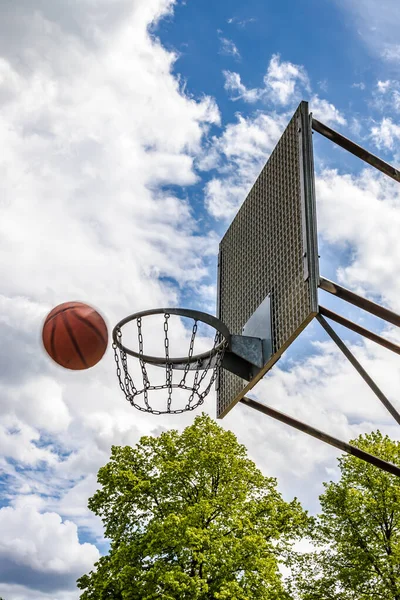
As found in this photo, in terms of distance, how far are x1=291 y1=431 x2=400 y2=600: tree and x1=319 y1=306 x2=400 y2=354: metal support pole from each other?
10.1 metres

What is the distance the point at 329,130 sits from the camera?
7039 mm

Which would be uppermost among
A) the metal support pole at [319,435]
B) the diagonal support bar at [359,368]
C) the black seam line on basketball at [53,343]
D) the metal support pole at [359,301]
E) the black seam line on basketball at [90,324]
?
the metal support pole at [359,301]

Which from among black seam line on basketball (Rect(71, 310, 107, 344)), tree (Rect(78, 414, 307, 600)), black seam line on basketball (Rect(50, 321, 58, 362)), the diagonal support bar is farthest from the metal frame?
tree (Rect(78, 414, 307, 600))

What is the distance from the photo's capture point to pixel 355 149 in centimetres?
739

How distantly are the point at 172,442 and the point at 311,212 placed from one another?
44.1 feet

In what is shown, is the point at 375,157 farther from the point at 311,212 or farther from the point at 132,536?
the point at 132,536

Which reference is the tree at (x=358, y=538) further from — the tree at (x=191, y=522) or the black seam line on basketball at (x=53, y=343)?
the black seam line on basketball at (x=53, y=343)

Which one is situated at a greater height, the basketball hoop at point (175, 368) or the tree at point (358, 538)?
the tree at point (358, 538)

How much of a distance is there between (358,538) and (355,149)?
12.5m

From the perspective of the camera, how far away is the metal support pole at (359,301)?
237 inches

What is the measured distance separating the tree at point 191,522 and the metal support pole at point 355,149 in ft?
35.5

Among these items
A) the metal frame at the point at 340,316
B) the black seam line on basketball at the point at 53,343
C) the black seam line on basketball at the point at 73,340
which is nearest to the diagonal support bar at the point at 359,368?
the metal frame at the point at 340,316

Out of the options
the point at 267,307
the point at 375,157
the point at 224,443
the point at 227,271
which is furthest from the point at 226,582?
the point at 375,157

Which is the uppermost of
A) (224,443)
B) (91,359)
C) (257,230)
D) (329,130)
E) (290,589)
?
(224,443)
